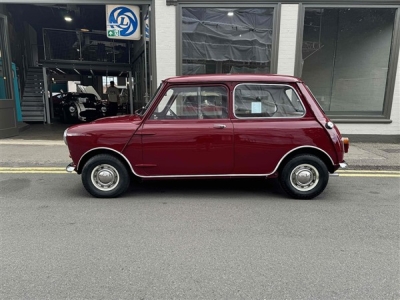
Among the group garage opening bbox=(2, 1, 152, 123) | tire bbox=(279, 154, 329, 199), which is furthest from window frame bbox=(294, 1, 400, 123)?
garage opening bbox=(2, 1, 152, 123)

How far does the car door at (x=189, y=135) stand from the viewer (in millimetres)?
4398

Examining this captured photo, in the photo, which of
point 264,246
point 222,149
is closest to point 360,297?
point 264,246

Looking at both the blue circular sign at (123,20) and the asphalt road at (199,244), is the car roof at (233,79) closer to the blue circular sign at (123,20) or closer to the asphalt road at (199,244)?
the asphalt road at (199,244)

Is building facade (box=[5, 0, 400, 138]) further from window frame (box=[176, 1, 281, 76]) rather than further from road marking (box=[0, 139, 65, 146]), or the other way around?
road marking (box=[0, 139, 65, 146])

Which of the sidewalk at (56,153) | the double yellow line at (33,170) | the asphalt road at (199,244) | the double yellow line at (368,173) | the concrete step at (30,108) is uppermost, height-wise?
the concrete step at (30,108)

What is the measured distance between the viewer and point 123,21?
847 cm

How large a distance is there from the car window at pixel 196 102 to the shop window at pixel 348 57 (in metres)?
5.42

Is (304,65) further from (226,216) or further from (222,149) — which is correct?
(226,216)

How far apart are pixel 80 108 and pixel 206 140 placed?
10.6m

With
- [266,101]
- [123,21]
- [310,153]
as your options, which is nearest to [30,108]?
[123,21]

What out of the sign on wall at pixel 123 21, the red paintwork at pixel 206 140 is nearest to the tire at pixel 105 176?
the red paintwork at pixel 206 140

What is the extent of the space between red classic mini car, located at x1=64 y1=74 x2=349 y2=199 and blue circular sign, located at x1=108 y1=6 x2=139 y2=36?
4867 mm

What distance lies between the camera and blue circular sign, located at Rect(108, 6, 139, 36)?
27.6 feet

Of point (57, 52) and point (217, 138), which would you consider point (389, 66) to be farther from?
point (57, 52)
